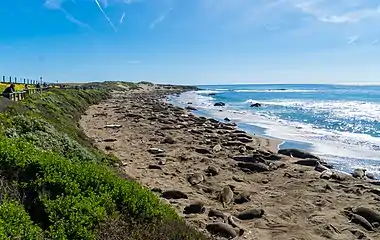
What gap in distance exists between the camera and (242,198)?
11148mm

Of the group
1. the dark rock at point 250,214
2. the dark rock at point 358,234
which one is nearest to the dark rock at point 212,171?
the dark rock at point 250,214

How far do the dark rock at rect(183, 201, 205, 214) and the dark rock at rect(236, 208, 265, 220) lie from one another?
103 centimetres

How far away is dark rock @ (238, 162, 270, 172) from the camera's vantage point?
15.1 meters

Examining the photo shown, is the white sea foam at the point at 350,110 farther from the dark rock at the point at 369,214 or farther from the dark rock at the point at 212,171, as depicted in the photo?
the dark rock at the point at 369,214

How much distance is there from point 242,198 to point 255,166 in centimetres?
435

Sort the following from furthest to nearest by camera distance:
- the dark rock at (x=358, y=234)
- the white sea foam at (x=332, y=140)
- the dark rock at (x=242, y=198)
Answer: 1. the white sea foam at (x=332, y=140)
2. the dark rock at (x=242, y=198)
3. the dark rock at (x=358, y=234)

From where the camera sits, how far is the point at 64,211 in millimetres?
5621

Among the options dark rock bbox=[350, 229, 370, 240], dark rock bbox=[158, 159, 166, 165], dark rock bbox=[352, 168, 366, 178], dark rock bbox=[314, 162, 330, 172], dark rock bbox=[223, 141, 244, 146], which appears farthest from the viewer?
dark rock bbox=[223, 141, 244, 146]

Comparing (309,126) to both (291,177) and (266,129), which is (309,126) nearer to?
(266,129)

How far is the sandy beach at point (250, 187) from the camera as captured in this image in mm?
9359

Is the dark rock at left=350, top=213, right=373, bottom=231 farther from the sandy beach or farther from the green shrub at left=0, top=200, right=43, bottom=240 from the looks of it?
the green shrub at left=0, top=200, right=43, bottom=240

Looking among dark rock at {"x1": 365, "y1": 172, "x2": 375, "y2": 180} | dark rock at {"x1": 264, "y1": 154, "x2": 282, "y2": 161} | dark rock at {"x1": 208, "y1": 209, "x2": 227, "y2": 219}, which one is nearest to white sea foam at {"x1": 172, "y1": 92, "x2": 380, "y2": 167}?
dark rock at {"x1": 365, "y1": 172, "x2": 375, "y2": 180}

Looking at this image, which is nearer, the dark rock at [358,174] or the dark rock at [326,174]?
the dark rock at [326,174]

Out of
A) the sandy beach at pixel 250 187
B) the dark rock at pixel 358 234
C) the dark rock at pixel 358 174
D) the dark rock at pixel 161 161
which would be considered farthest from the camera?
the dark rock at pixel 161 161
